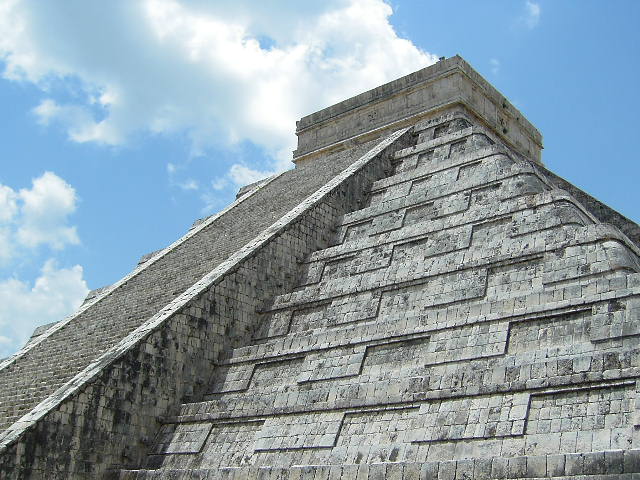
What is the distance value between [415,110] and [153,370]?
8727 millimetres

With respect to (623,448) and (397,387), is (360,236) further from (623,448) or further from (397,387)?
(623,448)

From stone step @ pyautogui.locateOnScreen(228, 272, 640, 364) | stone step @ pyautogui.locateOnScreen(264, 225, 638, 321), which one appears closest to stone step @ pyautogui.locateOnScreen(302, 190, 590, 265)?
stone step @ pyautogui.locateOnScreen(264, 225, 638, 321)

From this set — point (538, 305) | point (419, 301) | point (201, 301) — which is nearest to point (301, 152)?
point (201, 301)

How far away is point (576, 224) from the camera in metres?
8.02

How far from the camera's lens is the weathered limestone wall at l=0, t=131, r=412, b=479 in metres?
7.73

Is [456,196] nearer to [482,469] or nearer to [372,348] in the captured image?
[372,348]

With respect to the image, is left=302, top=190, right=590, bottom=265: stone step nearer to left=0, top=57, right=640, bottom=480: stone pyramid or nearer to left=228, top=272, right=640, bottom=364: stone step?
left=0, top=57, right=640, bottom=480: stone pyramid

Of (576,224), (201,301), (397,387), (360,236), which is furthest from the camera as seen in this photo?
(360,236)

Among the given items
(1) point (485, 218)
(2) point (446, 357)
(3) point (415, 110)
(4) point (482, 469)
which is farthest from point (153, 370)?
(3) point (415, 110)

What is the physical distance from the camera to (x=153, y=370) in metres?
8.75

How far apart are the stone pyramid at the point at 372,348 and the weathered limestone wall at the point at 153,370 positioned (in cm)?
2

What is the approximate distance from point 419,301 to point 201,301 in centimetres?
291

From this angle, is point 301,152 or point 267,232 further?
point 301,152

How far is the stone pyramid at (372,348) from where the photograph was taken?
238 inches
